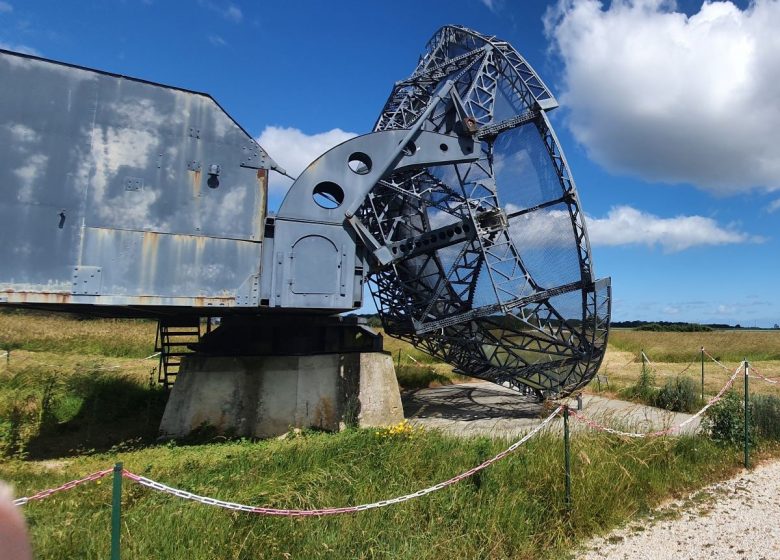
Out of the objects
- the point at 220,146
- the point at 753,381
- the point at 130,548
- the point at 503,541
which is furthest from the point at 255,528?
the point at 753,381

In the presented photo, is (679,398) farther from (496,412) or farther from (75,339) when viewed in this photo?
(75,339)

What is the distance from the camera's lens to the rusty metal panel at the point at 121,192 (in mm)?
8211

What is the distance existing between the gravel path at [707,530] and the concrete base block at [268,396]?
22.8 ft

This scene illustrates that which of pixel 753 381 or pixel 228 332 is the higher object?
pixel 228 332

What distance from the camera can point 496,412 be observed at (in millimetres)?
15609

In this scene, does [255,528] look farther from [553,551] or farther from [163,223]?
[163,223]

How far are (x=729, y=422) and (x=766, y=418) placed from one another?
1.69m

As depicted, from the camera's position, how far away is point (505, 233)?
40.1ft

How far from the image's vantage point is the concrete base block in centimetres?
1170

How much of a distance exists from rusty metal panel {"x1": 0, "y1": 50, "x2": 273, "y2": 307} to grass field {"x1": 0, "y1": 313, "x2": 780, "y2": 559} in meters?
3.24

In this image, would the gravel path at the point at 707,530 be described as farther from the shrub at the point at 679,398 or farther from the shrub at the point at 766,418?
the shrub at the point at 679,398

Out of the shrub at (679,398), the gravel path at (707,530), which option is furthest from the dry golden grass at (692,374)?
the gravel path at (707,530)

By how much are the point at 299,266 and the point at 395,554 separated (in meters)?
6.07

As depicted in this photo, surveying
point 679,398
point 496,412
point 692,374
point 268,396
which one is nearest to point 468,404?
point 496,412
